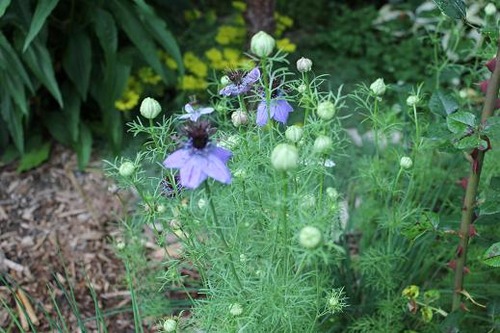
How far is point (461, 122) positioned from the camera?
1290 mm

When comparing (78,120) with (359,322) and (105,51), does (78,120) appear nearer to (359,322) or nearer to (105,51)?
(105,51)

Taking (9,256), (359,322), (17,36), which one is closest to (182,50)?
(17,36)

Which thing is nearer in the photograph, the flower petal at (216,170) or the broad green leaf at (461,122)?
the flower petal at (216,170)

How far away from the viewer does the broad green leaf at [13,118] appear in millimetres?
2285

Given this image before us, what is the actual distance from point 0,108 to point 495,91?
69.8 inches

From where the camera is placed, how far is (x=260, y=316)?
132 centimetres

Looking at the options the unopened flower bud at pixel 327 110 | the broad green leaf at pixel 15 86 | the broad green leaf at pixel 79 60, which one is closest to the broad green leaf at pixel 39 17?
the broad green leaf at pixel 15 86

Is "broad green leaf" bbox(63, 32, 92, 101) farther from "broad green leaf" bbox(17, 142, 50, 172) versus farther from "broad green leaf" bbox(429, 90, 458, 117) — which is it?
"broad green leaf" bbox(429, 90, 458, 117)

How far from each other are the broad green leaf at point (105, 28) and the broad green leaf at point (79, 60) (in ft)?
0.28

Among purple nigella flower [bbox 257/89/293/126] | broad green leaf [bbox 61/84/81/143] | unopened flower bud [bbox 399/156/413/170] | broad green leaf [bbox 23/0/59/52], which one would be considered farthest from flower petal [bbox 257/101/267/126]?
broad green leaf [bbox 61/84/81/143]

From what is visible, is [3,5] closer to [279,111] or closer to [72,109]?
[72,109]

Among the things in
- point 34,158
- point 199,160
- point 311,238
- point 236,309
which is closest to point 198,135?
point 199,160

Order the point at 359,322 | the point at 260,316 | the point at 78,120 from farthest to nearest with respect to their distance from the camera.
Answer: the point at 78,120 < the point at 359,322 < the point at 260,316

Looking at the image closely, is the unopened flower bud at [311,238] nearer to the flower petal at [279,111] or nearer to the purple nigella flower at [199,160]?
the purple nigella flower at [199,160]
